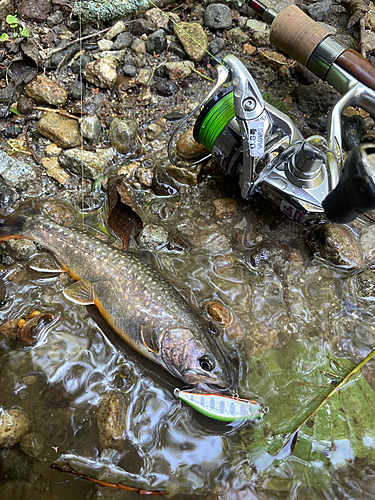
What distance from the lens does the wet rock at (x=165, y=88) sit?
4168mm

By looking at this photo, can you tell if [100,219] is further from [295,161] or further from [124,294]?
[295,161]

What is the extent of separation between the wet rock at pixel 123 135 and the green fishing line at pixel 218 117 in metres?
0.94

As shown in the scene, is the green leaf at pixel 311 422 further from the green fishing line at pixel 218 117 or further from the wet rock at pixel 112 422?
the green fishing line at pixel 218 117

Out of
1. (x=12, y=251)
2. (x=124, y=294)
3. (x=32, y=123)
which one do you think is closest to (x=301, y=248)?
(x=124, y=294)

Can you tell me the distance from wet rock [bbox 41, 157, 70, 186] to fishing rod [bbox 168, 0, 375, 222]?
143 centimetres

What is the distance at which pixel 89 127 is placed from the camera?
3811mm

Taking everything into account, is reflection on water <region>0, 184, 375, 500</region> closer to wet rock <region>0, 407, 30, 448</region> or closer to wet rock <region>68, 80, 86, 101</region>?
wet rock <region>0, 407, 30, 448</region>

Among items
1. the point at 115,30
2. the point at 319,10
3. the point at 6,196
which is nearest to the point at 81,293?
the point at 6,196

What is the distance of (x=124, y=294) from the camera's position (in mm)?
2957

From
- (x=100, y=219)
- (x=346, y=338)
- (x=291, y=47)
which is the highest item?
(x=291, y=47)

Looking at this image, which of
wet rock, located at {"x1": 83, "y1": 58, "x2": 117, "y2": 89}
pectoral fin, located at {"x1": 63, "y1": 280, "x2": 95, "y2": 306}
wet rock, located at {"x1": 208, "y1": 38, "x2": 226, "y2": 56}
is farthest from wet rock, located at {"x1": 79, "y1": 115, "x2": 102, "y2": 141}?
wet rock, located at {"x1": 208, "y1": 38, "x2": 226, "y2": 56}

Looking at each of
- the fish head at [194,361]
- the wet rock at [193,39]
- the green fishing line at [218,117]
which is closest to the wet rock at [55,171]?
the green fishing line at [218,117]

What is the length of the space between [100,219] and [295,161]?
6.34 feet

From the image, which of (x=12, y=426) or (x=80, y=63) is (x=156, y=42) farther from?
(x=12, y=426)
